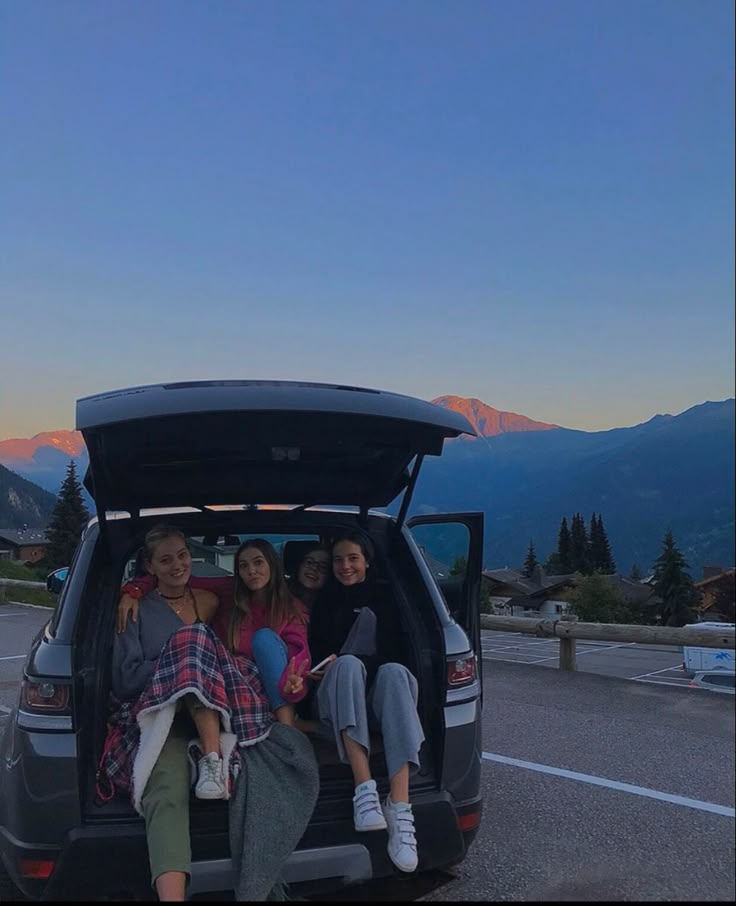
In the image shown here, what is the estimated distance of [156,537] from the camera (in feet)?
10.2

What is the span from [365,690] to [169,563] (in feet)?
3.22

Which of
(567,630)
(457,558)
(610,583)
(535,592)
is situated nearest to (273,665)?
(457,558)

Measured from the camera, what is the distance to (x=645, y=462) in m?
6.26

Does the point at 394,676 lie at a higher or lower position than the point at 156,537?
lower

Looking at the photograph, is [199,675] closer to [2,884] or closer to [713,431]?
[2,884]

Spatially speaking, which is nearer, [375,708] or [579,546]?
[375,708]

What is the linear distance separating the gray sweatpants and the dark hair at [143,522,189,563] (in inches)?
35.5

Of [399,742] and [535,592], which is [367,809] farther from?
[535,592]

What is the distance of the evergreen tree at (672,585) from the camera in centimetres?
216

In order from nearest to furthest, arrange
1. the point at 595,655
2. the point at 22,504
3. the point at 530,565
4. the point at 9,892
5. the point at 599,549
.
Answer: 1. the point at 9,892
2. the point at 599,549
3. the point at 595,655
4. the point at 530,565
5. the point at 22,504

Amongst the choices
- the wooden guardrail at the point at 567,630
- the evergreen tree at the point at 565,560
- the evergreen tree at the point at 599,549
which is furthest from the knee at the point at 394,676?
the evergreen tree at the point at 565,560

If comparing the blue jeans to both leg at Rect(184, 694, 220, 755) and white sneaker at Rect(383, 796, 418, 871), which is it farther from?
white sneaker at Rect(383, 796, 418, 871)

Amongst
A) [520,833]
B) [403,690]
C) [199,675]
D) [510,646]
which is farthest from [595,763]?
[510,646]

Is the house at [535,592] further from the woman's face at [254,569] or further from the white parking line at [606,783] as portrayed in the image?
the woman's face at [254,569]
